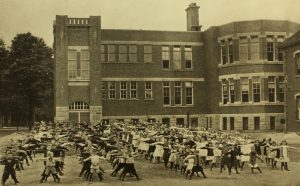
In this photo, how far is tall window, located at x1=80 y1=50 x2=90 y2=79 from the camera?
3956 cm

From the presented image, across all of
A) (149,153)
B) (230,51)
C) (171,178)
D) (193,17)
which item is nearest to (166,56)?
(193,17)

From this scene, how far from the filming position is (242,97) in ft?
128

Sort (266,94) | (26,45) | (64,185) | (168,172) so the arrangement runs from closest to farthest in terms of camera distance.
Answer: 1. (64,185)
2. (168,172)
3. (266,94)
4. (26,45)

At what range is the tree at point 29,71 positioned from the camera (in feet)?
164

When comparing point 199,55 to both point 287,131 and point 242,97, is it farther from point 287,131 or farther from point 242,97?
point 287,131

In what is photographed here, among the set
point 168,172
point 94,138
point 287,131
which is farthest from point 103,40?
point 168,172

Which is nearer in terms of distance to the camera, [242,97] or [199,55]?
[242,97]

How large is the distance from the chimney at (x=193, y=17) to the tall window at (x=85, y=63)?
11386 millimetres

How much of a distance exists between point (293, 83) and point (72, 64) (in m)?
17.5

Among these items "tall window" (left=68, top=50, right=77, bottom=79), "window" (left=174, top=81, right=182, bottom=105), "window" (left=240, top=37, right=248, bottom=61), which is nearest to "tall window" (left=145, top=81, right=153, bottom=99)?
"window" (left=174, top=81, right=182, bottom=105)

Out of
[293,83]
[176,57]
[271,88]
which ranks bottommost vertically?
[271,88]

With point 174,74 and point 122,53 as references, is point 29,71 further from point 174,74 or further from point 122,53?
point 174,74

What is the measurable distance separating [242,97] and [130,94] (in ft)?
31.5

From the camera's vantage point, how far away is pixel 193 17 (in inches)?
1807
